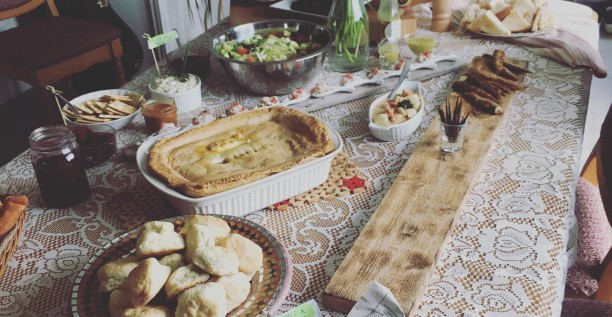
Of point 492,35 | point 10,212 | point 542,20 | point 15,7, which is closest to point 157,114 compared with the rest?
point 10,212

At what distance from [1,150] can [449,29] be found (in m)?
2.25

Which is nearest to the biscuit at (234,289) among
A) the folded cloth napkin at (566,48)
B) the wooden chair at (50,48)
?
the folded cloth napkin at (566,48)

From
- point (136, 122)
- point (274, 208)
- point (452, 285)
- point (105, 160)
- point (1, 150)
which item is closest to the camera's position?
point (452, 285)

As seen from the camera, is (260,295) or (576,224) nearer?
(260,295)

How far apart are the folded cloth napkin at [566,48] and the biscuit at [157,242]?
4.70 feet

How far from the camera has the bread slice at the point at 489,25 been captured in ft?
6.50

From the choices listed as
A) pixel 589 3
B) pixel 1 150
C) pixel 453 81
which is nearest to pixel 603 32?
pixel 589 3

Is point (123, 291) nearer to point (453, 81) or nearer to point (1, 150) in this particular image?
point (453, 81)

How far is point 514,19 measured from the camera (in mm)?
1985

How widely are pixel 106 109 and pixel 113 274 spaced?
75 centimetres

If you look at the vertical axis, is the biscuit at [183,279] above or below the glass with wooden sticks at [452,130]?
above

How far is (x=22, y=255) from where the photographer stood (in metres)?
1.11

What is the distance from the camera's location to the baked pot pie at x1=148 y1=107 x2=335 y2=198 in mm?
1137

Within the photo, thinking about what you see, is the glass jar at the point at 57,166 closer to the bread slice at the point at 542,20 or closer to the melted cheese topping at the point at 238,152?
the melted cheese topping at the point at 238,152
